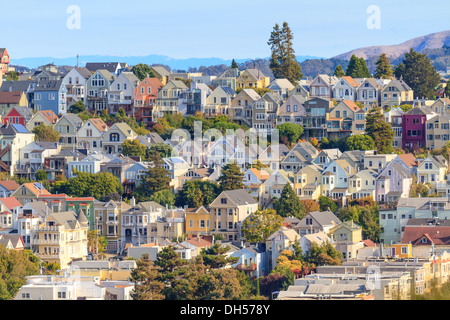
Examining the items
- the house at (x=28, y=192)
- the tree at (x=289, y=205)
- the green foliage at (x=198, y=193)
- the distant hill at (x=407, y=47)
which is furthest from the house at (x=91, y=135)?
the distant hill at (x=407, y=47)

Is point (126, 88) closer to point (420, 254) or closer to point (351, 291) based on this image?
point (420, 254)

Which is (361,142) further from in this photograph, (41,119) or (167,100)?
(41,119)

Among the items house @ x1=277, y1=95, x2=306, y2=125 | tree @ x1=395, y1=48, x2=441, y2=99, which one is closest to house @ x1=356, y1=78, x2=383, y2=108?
house @ x1=277, y1=95, x2=306, y2=125

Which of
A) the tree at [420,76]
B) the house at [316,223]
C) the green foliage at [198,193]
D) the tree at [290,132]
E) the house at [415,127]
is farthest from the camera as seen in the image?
the tree at [420,76]

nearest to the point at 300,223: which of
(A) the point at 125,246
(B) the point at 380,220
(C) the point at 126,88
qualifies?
(B) the point at 380,220

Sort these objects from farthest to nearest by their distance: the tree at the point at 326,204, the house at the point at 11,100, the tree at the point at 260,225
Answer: the house at the point at 11,100 → the tree at the point at 326,204 → the tree at the point at 260,225

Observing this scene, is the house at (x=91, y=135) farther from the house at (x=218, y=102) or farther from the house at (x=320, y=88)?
the house at (x=320, y=88)
